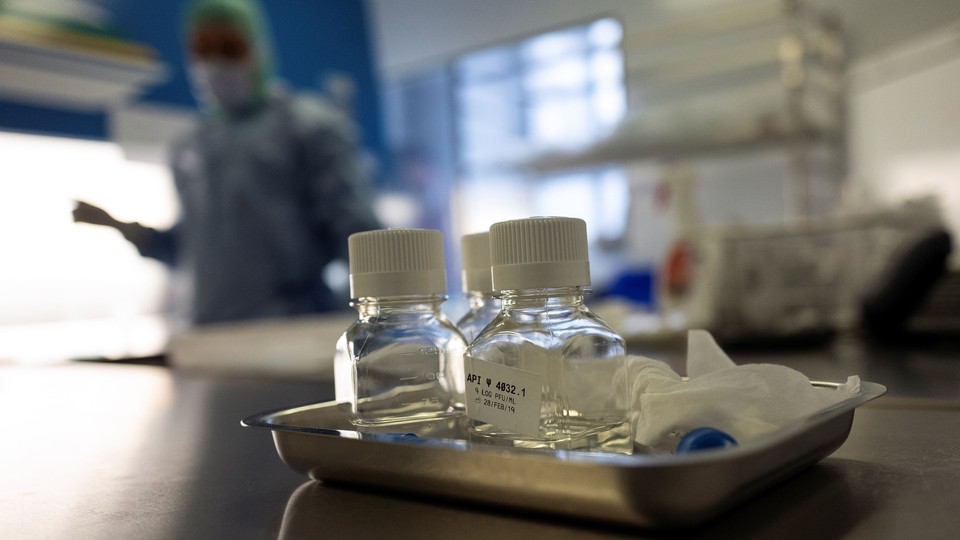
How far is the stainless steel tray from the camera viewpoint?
0.27 m

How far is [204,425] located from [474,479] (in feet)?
1.44

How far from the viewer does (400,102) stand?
4520 millimetres

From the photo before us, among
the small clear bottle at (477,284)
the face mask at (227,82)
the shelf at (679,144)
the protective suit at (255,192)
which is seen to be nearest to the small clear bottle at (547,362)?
the small clear bottle at (477,284)

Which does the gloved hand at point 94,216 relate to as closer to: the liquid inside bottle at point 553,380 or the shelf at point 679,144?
the liquid inside bottle at point 553,380

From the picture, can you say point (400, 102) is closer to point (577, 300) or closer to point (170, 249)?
point (170, 249)

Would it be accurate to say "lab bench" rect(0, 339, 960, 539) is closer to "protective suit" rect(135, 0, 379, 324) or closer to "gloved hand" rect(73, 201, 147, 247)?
"gloved hand" rect(73, 201, 147, 247)

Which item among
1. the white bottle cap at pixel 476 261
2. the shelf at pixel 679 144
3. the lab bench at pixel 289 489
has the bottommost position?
the lab bench at pixel 289 489

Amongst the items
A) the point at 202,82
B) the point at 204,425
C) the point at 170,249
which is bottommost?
the point at 204,425

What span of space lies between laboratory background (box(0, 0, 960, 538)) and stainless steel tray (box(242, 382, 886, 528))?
0.04 ft

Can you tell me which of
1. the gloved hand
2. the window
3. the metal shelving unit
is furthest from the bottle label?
the window

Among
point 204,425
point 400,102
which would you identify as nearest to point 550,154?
point 400,102

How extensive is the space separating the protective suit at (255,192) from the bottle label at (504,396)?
168 centimetres

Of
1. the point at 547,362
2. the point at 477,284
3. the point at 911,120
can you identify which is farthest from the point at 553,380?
the point at 911,120

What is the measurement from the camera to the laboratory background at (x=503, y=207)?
444 millimetres
